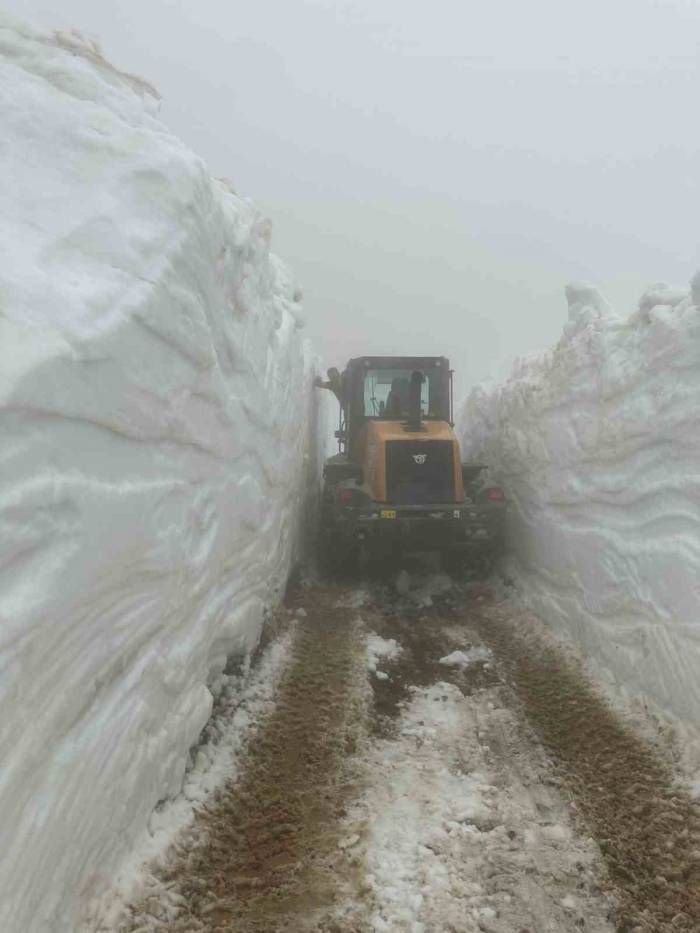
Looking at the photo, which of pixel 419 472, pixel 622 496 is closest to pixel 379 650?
pixel 622 496

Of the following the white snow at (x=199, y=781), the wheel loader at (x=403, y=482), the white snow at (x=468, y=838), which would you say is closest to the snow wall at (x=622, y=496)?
the wheel loader at (x=403, y=482)

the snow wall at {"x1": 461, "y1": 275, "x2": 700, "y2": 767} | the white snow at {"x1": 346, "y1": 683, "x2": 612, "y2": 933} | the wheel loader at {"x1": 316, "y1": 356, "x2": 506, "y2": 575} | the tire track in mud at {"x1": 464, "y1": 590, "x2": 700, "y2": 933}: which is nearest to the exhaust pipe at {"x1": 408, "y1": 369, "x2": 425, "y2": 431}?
the wheel loader at {"x1": 316, "y1": 356, "x2": 506, "y2": 575}

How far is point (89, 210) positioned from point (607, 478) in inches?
190

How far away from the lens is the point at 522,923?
2.75 meters

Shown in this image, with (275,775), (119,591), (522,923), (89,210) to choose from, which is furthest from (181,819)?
(89,210)

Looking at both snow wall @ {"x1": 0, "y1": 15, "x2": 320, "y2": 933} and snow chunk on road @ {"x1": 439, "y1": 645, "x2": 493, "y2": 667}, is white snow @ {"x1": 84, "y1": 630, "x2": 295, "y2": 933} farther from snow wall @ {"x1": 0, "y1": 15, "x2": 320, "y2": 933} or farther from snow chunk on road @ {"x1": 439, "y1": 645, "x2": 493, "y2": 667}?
snow chunk on road @ {"x1": 439, "y1": 645, "x2": 493, "y2": 667}

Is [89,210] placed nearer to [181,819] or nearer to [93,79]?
[93,79]

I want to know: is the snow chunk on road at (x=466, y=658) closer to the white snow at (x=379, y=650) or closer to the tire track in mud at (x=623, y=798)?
the tire track in mud at (x=623, y=798)

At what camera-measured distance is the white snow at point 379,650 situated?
5801 millimetres

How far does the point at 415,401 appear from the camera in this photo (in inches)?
348

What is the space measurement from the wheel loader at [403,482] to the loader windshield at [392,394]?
0.02 metres

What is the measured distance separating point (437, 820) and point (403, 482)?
5.50 m

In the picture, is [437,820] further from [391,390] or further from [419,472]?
[391,390]

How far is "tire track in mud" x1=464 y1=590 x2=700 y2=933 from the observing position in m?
2.88
